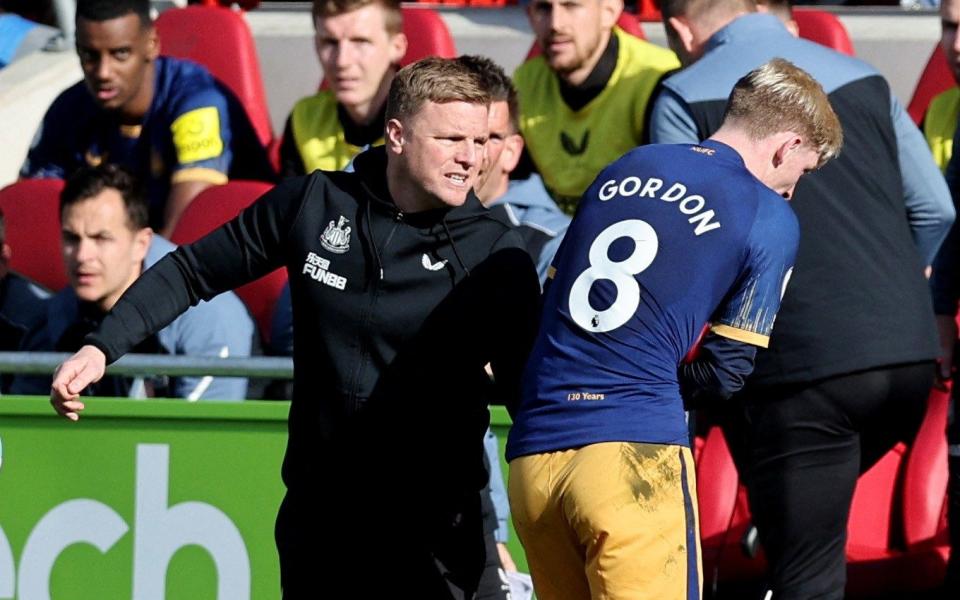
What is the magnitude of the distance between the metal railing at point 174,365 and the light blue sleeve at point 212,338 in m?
0.41

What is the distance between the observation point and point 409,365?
3615mm

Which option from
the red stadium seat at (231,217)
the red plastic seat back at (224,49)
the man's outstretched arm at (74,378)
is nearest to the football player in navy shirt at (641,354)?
the man's outstretched arm at (74,378)

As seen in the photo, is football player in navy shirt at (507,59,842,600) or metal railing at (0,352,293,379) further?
metal railing at (0,352,293,379)

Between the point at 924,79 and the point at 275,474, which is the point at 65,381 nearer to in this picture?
the point at 275,474

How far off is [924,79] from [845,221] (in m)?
2.54

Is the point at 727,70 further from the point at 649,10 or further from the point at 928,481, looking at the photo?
the point at 649,10

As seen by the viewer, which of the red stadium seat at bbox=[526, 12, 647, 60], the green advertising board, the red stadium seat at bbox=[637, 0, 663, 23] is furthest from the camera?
the red stadium seat at bbox=[637, 0, 663, 23]

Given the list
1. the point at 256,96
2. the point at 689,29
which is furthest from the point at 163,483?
the point at 256,96

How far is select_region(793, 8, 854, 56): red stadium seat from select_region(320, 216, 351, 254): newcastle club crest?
331 centimetres

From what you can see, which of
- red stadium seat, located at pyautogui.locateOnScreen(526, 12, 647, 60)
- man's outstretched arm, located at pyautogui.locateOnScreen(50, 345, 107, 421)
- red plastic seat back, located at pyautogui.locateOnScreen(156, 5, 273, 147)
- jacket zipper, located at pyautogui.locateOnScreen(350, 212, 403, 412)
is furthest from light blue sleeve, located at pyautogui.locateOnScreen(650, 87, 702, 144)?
red plastic seat back, located at pyautogui.locateOnScreen(156, 5, 273, 147)

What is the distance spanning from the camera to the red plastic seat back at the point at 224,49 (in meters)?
7.18

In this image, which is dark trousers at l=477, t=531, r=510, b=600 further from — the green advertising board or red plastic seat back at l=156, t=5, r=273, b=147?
red plastic seat back at l=156, t=5, r=273, b=147

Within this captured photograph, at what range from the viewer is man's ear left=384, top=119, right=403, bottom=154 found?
11.9 ft

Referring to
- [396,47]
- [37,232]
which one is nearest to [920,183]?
[396,47]
